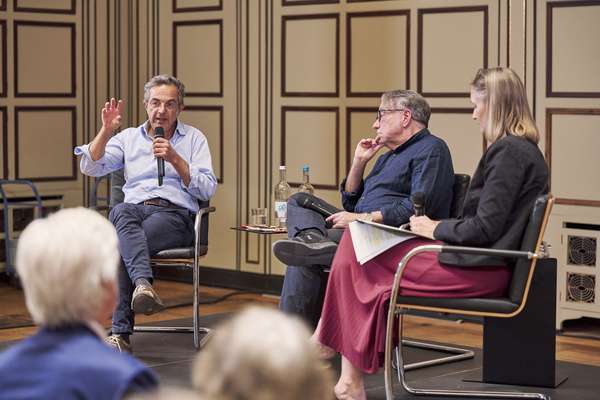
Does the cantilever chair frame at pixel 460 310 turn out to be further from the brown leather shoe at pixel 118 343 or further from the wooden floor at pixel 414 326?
the brown leather shoe at pixel 118 343

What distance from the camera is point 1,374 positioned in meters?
1.48

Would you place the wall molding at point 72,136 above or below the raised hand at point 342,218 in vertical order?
above

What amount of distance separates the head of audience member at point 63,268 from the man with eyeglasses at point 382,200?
2688 millimetres

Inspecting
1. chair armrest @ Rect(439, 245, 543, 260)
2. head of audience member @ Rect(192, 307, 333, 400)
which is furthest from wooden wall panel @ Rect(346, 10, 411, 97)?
head of audience member @ Rect(192, 307, 333, 400)

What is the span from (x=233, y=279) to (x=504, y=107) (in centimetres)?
323

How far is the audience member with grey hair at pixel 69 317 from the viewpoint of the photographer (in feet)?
4.84

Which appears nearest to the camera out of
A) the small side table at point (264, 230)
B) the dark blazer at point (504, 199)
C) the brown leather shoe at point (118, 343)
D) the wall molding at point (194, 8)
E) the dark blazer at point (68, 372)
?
the dark blazer at point (68, 372)

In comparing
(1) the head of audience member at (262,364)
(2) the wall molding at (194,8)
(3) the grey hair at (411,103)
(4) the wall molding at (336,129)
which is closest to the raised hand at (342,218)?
(3) the grey hair at (411,103)

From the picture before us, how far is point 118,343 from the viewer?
4594 millimetres

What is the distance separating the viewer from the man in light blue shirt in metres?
4.68

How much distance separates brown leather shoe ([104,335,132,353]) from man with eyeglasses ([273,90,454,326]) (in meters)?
0.67

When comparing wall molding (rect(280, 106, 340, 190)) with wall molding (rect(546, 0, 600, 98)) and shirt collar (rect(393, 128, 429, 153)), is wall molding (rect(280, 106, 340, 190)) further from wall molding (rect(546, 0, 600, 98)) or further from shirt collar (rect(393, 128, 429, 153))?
shirt collar (rect(393, 128, 429, 153))

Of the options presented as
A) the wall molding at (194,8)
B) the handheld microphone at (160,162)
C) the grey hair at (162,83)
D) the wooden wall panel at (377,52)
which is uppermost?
the wall molding at (194,8)

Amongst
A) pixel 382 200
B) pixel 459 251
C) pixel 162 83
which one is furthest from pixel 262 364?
pixel 162 83
